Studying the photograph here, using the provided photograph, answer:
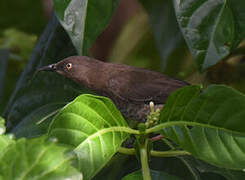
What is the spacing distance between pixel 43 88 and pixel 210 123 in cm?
63

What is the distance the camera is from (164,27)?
1.50 metres

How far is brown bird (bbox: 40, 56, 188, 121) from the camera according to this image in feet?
4.40

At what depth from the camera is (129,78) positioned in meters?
1.38

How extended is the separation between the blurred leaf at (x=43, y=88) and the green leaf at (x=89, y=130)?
0.38 m

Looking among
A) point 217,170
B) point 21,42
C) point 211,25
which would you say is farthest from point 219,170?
point 21,42

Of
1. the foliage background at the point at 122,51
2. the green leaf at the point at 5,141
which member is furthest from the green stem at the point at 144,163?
the green leaf at the point at 5,141

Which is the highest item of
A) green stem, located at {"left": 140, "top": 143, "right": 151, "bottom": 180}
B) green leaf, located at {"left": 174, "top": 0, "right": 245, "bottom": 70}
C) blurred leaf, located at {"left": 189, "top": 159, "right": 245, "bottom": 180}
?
green leaf, located at {"left": 174, "top": 0, "right": 245, "bottom": 70}

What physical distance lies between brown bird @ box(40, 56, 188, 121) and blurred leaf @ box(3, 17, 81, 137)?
0.12ft

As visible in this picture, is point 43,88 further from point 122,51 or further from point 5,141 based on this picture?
point 122,51

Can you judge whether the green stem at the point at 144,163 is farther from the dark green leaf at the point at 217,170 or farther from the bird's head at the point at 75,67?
Result: the bird's head at the point at 75,67

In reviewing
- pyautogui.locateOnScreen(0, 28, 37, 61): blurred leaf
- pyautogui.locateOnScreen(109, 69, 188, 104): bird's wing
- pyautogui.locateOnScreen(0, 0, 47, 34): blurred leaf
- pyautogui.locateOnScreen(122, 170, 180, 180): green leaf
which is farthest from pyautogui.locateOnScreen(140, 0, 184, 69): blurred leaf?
pyautogui.locateOnScreen(0, 0, 47, 34): blurred leaf

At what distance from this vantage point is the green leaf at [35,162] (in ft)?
1.94

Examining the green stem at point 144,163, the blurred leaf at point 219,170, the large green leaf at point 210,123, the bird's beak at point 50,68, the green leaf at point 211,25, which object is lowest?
the blurred leaf at point 219,170

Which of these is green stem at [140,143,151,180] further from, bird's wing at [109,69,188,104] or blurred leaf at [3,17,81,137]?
bird's wing at [109,69,188,104]
